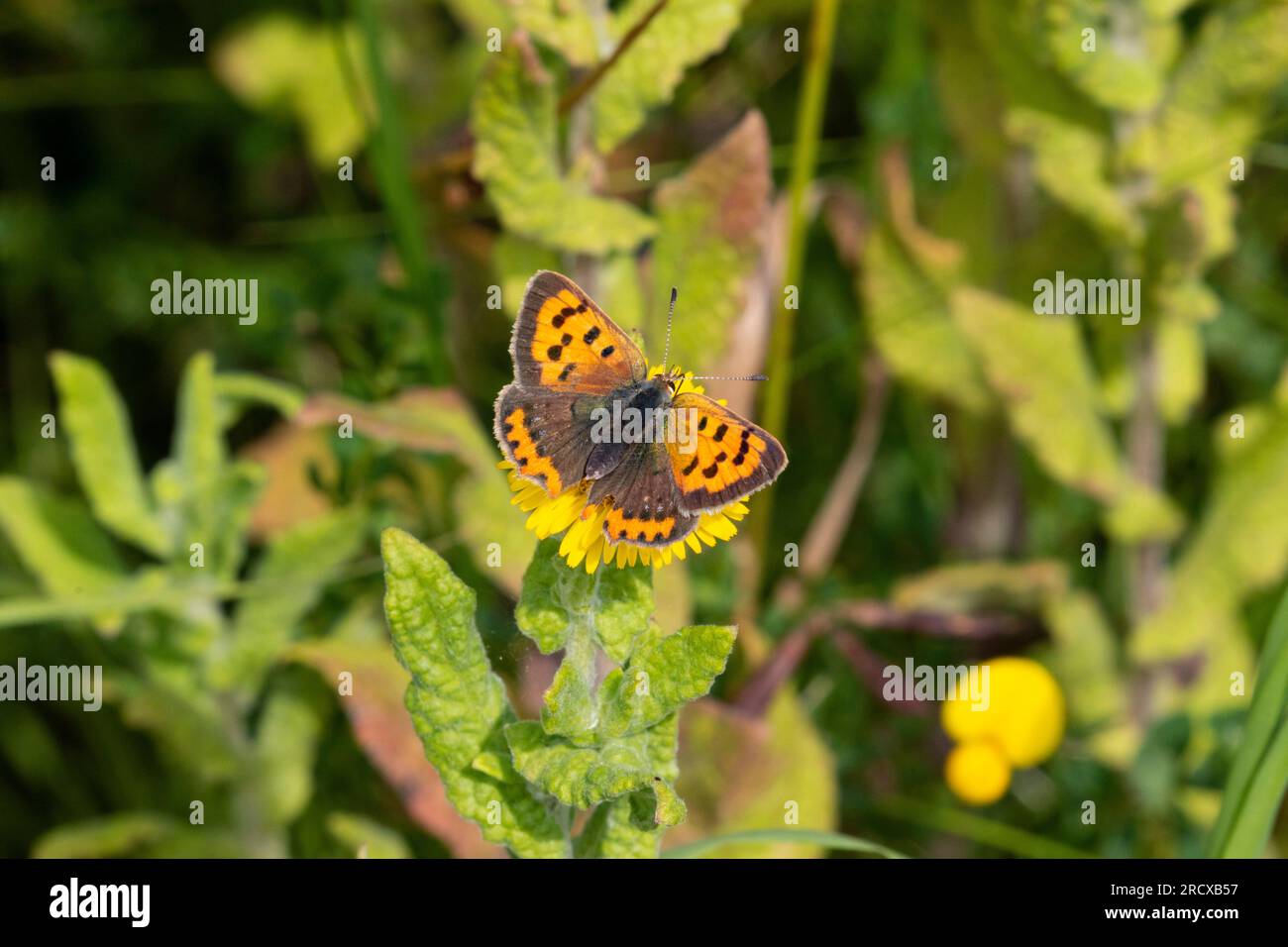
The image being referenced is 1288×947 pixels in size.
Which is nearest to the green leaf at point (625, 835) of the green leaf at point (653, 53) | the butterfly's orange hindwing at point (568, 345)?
the butterfly's orange hindwing at point (568, 345)

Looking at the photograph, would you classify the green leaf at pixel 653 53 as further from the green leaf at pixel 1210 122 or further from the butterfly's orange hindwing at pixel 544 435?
the green leaf at pixel 1210 122

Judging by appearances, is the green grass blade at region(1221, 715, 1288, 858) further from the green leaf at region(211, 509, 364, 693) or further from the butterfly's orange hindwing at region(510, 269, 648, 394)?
the green leaf at region(211, 509, 364, 693)

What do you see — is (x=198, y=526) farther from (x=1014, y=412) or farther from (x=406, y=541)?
(x=1014, y=412)

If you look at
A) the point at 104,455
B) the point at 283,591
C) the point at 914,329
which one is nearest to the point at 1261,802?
the point at 914,329

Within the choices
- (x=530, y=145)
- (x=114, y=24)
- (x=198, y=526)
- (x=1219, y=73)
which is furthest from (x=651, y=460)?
(x=114, y=24)

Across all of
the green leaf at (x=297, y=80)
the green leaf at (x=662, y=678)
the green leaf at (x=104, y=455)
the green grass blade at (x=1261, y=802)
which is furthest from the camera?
the green leaf at (x=297, y=80)

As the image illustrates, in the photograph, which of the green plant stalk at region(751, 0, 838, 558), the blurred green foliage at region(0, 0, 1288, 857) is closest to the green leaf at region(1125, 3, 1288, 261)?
the blurred green foliage at region(0, 0, 1288, 857)

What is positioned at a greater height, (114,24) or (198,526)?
(114,24)
